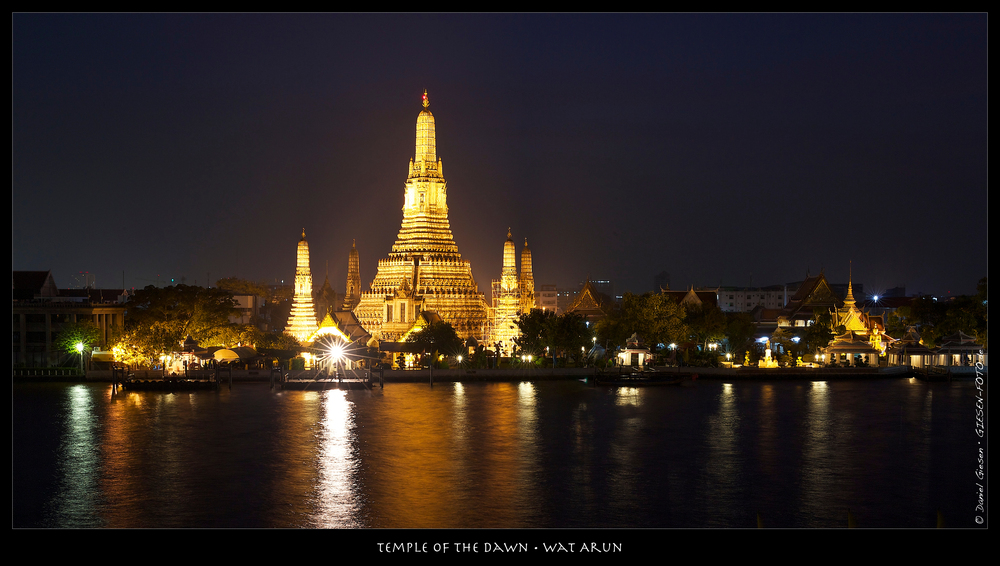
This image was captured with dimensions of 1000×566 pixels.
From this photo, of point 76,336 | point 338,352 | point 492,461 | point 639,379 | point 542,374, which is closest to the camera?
point 492,461

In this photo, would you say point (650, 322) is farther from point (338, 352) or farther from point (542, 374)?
point (338, 352)

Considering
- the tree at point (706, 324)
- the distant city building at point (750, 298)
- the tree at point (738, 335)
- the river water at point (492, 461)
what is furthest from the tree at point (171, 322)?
the distant city building at point (750, 298)

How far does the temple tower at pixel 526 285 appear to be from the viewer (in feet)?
272

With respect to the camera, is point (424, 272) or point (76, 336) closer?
point (76, 336)

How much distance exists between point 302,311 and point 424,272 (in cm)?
1021

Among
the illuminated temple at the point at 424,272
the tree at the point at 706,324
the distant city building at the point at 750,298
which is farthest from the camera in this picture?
the distant city building at the point at 750,298

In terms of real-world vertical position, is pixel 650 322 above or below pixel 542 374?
above

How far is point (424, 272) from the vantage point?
7762 centimetres

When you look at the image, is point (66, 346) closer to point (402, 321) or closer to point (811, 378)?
point (402, 321)

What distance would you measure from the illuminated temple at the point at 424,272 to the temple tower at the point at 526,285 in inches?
181

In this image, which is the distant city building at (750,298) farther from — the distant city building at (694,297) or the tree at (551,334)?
the tree at (551,334)

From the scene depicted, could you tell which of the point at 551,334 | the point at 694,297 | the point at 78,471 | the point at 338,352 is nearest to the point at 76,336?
the point at 338,352
